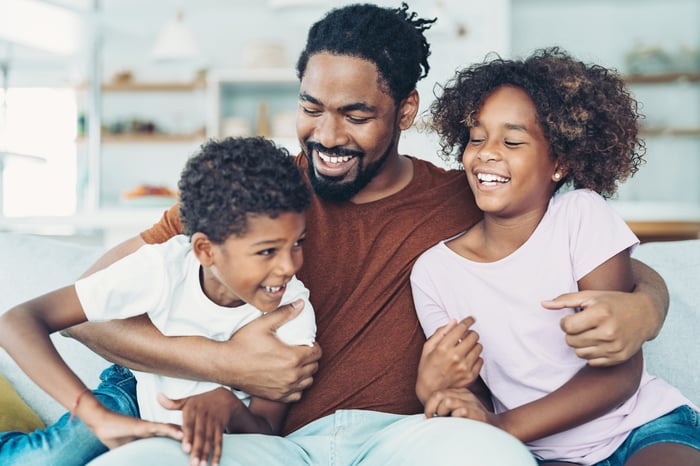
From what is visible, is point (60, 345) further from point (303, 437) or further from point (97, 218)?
point (97, 218)

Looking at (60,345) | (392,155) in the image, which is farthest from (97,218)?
(392,155)

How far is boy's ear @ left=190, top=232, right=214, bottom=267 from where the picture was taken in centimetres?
138

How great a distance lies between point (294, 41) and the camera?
7203 millimetres

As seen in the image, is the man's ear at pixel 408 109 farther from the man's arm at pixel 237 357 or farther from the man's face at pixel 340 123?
the man's arm at pixel 237 357

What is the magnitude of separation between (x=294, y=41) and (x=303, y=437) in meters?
6.12

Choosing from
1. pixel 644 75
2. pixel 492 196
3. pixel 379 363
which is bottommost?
pixel 379 363

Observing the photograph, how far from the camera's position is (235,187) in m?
1.34

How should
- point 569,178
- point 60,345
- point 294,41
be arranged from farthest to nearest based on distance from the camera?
point 294,41
point 60,345
point 569,178

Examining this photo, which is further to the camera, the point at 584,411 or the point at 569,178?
the point at 569,178

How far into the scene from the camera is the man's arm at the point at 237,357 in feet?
4.57

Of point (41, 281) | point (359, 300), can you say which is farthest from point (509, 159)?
point (41, 281)

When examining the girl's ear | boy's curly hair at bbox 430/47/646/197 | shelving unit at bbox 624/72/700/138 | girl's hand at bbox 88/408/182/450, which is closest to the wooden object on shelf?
shelving unit at bbox 624/72/700/138

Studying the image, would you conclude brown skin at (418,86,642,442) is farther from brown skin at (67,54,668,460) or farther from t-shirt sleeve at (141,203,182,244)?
t-shirt sleeve at (141,203,182,244)

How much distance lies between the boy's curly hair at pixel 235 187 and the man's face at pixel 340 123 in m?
0.21
